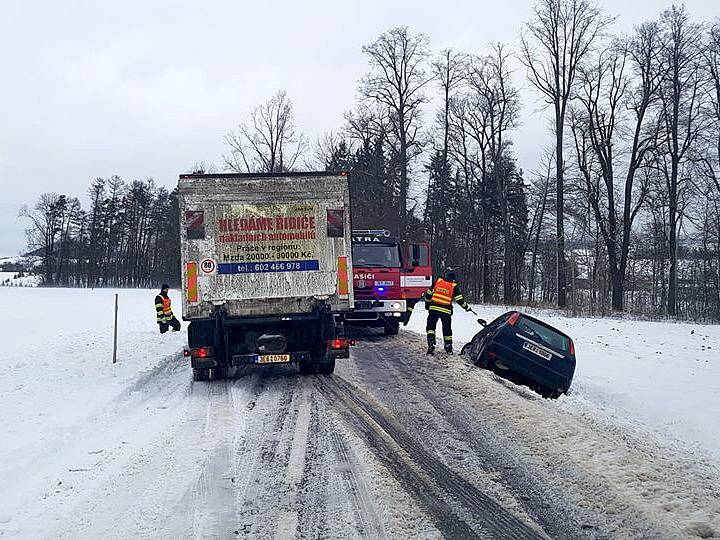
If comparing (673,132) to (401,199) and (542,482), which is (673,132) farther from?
(542,482)

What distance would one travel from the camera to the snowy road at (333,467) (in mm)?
4891

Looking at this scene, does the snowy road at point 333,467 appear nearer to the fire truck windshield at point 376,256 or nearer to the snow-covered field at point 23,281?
the fire truck windshield at point 376,256

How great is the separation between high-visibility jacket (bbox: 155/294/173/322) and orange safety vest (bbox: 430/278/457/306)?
8685mm

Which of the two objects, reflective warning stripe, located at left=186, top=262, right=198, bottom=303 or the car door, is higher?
reflective warning stripe, located at left=186, top=262, right=198, bottom=303

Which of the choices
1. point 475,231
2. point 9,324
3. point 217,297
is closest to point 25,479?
point 217,297

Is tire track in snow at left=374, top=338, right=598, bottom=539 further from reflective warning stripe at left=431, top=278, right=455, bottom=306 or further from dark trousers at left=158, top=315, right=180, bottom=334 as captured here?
dark trousers at left=158, top=315, right=180, bottom=334

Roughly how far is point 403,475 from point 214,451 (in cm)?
208

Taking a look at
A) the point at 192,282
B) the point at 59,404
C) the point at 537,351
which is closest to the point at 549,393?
the point at 537,351

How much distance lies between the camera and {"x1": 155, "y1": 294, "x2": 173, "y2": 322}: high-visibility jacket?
18.9 m

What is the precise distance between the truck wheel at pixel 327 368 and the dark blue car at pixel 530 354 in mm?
2683

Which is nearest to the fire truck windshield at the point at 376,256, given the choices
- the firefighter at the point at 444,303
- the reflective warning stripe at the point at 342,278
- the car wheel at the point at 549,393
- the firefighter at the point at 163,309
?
the firefighter at the point at 444,303

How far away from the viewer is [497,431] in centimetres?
762

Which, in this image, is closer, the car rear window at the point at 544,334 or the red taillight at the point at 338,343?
the car rear window at the point at 544,334

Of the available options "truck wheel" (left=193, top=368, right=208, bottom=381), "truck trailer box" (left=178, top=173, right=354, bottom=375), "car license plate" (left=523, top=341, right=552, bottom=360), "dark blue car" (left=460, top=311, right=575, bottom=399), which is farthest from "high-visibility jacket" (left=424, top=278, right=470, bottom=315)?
"truck wheel" (left=193, top=368, right=208, bottom=381)
